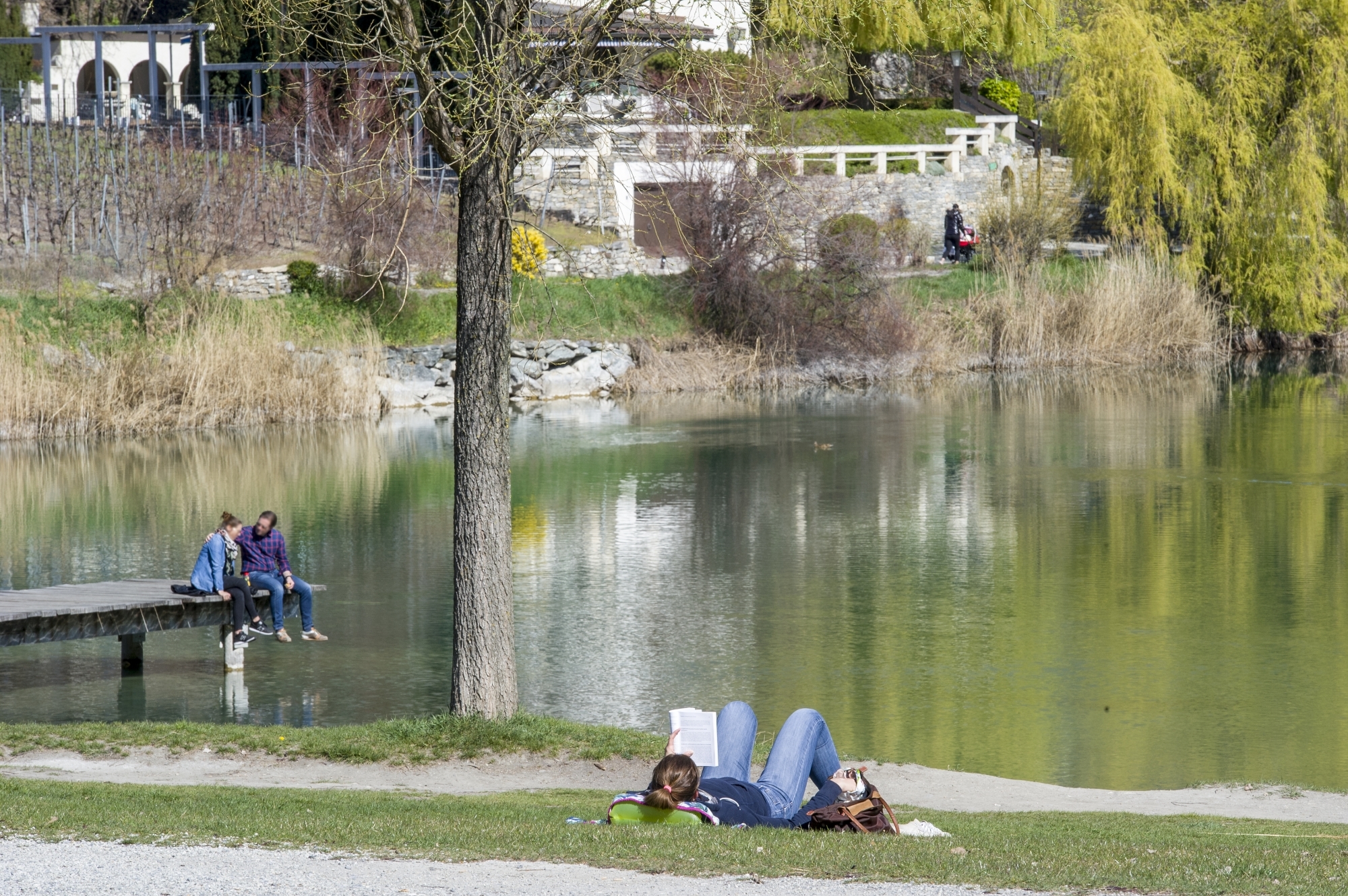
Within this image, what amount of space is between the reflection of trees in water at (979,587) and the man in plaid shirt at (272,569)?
92.8 inches

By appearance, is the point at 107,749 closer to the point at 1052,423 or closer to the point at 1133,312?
the point at 1052,423

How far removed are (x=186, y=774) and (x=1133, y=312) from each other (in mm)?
37582

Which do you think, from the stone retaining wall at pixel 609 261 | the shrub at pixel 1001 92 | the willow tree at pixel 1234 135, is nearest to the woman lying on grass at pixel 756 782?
the stone retaining wall at pixel 609 261

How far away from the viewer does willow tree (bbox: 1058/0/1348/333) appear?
144 ft

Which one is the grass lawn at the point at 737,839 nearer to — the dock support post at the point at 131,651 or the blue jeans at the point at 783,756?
the blue jeans at the point at 783,756

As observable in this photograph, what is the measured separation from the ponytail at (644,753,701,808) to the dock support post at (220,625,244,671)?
26.4ft

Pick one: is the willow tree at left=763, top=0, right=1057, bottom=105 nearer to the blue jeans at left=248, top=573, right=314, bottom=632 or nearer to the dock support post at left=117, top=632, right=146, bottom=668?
the blue jeans at left=248, top=573, right=314, bottom=632

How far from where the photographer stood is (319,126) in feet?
156

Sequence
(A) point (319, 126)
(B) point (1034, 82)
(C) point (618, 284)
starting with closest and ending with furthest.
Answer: (C) point (618, 284) < (A) point (319, 126) < (B) point (1034, 82)

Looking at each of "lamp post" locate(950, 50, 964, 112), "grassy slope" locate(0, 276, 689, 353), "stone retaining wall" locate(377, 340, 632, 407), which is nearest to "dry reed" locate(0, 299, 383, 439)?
"grassy slope" locate(0, 276, 689, 353)

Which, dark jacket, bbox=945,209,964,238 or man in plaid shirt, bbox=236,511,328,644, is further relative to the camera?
dark jacket, bbox=945,209,964,238

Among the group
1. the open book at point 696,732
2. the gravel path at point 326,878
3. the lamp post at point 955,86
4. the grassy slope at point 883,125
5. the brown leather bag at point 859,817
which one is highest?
the lamp post at point 955,86

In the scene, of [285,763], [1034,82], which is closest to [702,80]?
[285,763]

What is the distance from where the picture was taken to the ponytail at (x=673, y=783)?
7.88 m
